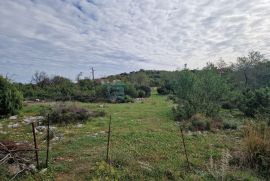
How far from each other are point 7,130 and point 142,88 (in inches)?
925

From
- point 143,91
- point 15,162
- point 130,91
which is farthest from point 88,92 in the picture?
point 15,162

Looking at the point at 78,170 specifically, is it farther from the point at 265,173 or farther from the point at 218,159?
the point at 265,173

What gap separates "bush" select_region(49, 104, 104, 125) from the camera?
41.2 feet

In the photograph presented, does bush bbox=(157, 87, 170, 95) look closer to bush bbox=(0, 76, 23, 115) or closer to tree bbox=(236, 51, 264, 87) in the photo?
tree bbox=(236, 51, 264, 87)

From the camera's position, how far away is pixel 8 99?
14.3m

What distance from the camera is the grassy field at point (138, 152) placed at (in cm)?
554

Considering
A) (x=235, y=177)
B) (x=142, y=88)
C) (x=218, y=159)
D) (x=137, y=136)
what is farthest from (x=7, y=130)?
(x=142, y=88)

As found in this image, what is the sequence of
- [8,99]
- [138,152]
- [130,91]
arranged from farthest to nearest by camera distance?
[130,91], [8,99], [138,152]

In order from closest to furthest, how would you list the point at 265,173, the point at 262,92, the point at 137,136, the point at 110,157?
1. the point at 265,173
2. the point at 110,157
3. the point at 137,136
4. the point at 262,92

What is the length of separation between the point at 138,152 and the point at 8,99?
9861mm

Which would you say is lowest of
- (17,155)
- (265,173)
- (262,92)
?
(265,173)

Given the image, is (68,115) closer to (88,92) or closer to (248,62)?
(88,92)

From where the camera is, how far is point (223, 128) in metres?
11.3

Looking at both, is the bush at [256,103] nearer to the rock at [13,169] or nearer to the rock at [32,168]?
the rock at [32,168]
